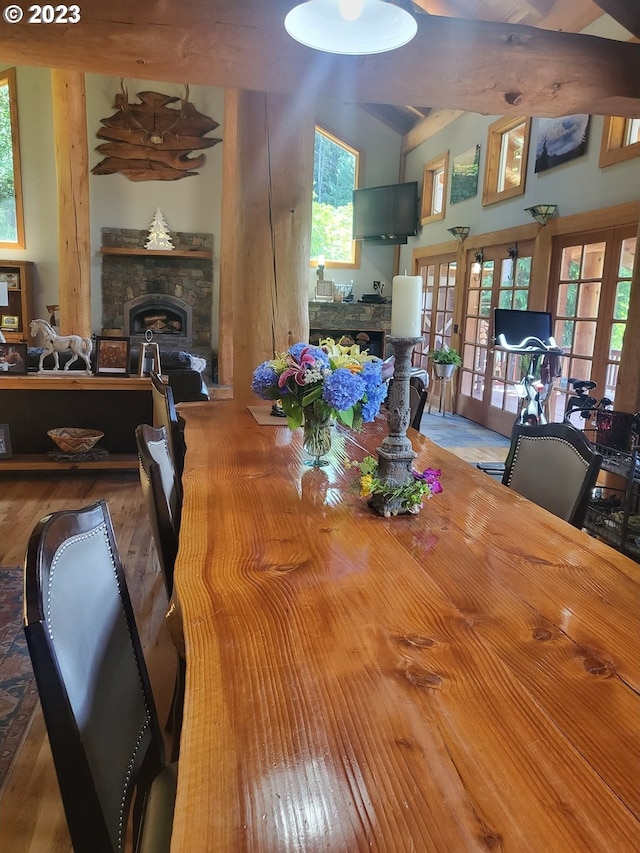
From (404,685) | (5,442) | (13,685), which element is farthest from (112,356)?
(404,685)

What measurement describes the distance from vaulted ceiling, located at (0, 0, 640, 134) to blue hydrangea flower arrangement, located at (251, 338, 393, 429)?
1.54m

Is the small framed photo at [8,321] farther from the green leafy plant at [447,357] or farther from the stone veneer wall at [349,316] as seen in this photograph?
the green leafy plant at [447,357]

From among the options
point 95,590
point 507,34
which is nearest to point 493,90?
point 507,34

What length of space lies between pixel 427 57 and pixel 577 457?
2.00m

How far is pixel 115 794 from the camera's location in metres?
0.85

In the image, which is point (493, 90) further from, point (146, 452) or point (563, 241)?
point (563, 241)

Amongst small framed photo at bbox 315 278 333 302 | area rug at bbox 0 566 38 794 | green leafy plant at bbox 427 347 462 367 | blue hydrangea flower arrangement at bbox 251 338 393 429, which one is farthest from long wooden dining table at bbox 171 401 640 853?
small framed photo at bbox 315 278 333 302

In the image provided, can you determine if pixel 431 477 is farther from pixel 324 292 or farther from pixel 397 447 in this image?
pixel 324 292

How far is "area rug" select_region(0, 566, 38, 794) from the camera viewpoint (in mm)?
1670

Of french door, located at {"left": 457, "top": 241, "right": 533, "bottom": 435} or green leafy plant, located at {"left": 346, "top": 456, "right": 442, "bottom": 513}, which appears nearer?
green leafy plant, located at {"left": 346, "top": 456, "right": 442, "bottom": 513}

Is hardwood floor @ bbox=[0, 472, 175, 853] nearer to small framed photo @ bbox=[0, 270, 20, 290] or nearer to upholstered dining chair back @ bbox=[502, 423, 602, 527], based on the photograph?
upholstered dining chair back @ bbox=[502, 423, 602, 527]

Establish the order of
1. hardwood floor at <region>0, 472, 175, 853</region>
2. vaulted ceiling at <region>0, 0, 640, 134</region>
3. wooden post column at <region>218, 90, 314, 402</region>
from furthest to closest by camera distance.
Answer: wooden post column at <region>218, 90, 314, 402</region>
vaulted ceiling at <region>0, 0, 640, 134</region>
hardwood floor at <region>0, 472, 175, 853</region>

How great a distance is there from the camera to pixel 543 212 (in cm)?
527

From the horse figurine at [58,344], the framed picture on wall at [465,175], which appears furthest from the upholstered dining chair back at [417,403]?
the framed picture on wall at [465,175]
